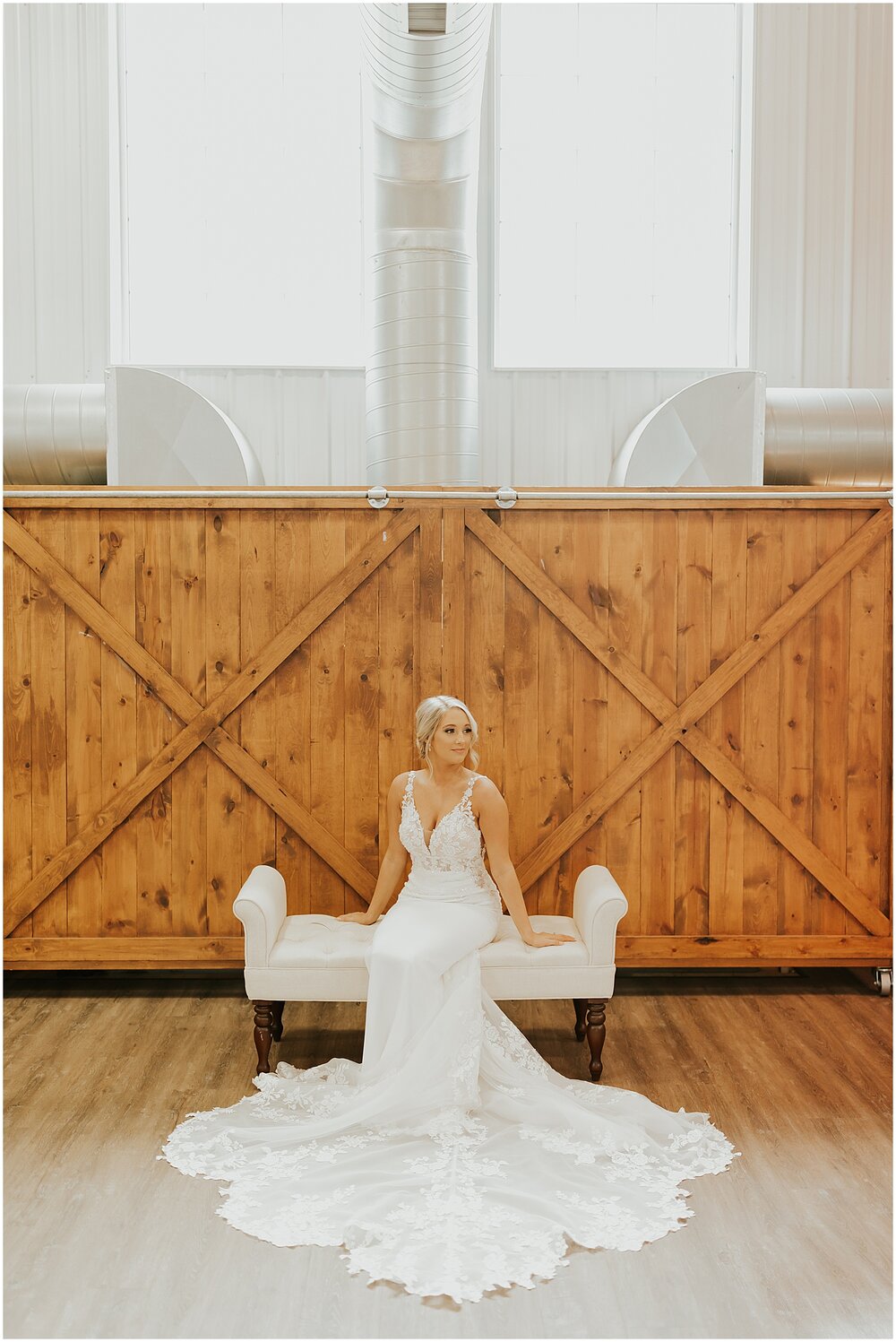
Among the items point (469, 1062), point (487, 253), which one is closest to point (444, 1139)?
point (469, 1062)

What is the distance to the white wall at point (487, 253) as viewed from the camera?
5828 mm

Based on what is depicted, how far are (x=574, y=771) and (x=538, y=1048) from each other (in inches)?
48.2

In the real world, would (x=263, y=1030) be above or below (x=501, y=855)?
below

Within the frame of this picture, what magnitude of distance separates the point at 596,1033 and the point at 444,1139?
79 centimetres

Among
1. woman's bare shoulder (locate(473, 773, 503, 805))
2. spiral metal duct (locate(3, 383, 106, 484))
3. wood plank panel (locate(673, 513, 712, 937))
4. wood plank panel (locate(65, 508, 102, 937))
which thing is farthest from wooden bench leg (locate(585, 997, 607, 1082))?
spiral metal duct (locate(3, 383, 106, 484))

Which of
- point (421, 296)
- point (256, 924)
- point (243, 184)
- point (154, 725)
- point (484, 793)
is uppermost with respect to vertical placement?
point (243, 184)

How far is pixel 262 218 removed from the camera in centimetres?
591

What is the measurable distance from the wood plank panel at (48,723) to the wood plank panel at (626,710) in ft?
8.20

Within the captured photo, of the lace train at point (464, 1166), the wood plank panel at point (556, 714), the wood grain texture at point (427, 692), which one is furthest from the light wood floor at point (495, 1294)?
the wood plank panel at point (556, 714)

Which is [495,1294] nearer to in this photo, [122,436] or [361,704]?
[361,704]

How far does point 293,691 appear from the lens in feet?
14.9

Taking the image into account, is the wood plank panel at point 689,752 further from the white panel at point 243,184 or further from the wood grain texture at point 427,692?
the white panel at point 243,184

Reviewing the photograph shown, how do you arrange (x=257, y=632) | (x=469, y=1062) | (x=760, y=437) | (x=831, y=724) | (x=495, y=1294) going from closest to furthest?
(x=495, y=1294), (x=469, y=1062), (x=257, y=632), (x=831, y=724), (x=760, y=437)

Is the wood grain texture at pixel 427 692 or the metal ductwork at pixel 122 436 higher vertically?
the metal ductwork at pixel 122 436
